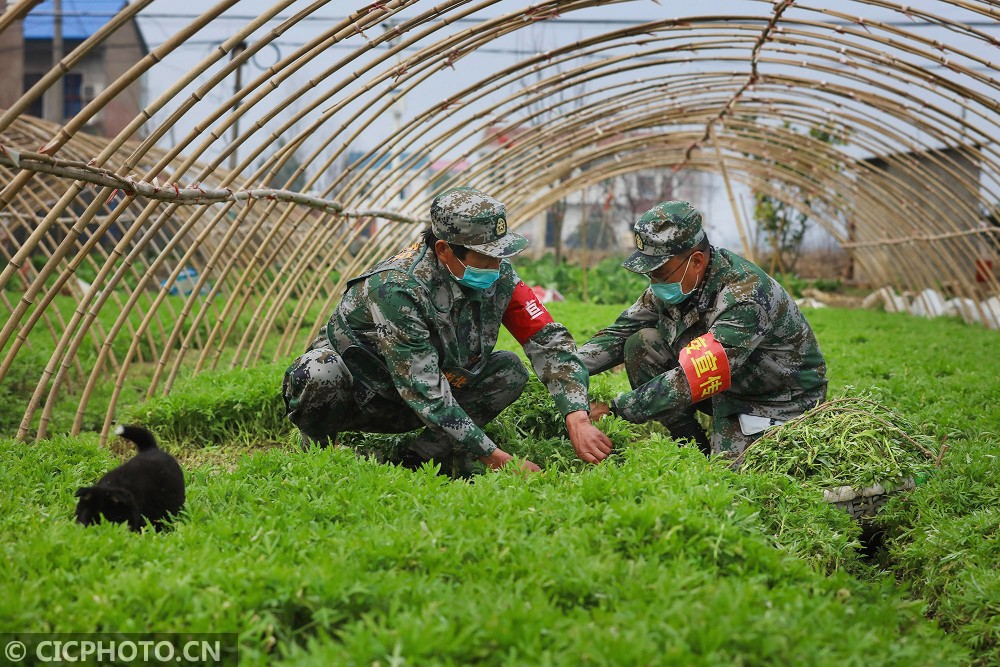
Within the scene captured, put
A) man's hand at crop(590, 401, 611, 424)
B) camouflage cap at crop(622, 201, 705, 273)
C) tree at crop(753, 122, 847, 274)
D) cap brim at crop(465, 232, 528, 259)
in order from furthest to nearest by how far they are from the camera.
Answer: tree at crop(753, 122, 847, 274) → man's hand at crop(590, 401, 611, 424) → camouflage cap at crop(622, 201, 705, 273) → cap brim at crop(465, 232, 528, 259)

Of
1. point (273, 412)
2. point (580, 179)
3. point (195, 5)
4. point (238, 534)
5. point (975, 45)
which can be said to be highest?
point (195, 5)

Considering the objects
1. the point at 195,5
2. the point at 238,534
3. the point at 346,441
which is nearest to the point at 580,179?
the point at 195,5

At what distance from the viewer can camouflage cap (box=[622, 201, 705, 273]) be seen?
5195mm

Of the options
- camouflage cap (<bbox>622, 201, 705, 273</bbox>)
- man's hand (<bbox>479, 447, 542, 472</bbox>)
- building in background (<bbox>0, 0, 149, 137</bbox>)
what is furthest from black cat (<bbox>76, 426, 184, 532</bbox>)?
building in background (<bbox>0, 0, 149, 137</bbox>)

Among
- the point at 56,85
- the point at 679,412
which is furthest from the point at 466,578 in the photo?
the point at 56,85

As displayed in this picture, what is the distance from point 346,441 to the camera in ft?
18.8

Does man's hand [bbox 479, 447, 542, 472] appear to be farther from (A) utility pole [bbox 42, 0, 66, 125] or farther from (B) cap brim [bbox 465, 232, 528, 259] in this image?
(A) utility pole [bbox 42, 0, 66, 125]

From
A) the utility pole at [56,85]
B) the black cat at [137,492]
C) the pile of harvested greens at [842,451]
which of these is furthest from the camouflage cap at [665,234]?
the utility pole at [56,85]

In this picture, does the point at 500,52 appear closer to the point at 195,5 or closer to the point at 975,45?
the point at 195,5

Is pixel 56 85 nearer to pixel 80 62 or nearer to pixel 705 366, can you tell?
pixel 80 62

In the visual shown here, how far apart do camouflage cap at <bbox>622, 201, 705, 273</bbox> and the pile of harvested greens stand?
1190mm

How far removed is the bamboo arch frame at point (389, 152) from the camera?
559cm

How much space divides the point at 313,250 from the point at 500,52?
1260 cm

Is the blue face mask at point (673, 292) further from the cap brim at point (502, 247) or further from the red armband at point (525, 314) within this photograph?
the cap brim at point (502, 247)
